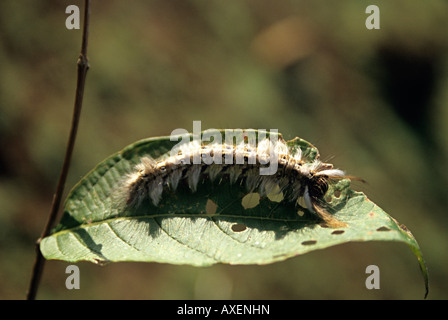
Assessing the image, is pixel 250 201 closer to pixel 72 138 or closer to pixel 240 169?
pixel 240 169

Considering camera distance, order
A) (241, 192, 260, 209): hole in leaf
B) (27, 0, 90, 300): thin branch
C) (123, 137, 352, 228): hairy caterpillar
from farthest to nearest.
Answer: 1. (123, 137, 352, 228): hairy caterpillar
2. (241, 192, 260, 209): hole in leaf
3. (27, 0, 90, 300): thin branch

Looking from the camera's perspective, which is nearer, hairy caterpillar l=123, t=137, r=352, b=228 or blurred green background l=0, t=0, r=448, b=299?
hairy caterpillar l=123, t=137, r=352, b=228

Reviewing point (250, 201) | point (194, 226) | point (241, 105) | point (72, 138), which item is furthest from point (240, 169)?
point (241, 105)

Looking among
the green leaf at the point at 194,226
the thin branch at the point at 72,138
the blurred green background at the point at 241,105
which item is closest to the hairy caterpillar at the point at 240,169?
the green leaf at the point at 194,226

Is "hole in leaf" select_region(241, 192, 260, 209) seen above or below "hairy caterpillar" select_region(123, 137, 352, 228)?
below

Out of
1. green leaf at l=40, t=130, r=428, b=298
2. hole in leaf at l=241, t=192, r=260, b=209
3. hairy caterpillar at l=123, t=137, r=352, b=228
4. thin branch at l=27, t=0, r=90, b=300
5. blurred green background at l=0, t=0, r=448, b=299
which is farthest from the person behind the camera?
blurred green background at l=0, t=0, r=448, b=299

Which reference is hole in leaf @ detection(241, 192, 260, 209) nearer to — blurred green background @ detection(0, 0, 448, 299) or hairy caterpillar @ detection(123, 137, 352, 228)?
hairy caterpillar @ detection(123, 137, 352, 228)

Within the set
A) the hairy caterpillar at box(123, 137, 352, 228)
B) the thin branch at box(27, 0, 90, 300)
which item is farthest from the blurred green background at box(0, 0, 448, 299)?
the thin branch at box(27, 0, 90, 300)

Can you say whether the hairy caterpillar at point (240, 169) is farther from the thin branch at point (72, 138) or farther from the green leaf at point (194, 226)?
the thin branch at point (72, 138)
